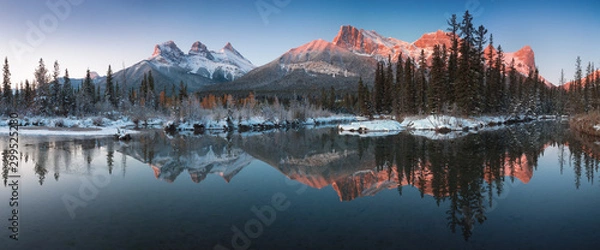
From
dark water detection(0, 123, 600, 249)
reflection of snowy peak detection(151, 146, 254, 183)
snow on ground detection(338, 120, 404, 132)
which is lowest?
dark water detection(0, 123, 600, 249)

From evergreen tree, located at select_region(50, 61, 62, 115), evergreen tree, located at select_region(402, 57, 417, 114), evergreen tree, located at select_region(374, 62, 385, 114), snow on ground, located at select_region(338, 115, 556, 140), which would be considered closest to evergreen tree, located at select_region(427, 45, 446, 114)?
snow on ground, located at select_region(338, 115, 556, 140)

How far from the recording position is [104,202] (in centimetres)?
1088

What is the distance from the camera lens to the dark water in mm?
7691

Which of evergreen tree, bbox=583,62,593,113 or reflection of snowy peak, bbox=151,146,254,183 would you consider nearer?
reflection of snowy peak, bbox=151,146,254,183

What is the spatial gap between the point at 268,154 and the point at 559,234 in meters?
17.7

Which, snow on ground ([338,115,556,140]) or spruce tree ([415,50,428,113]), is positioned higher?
spruce tree ([415,50,428,113])

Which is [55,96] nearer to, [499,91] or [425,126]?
[425,126]

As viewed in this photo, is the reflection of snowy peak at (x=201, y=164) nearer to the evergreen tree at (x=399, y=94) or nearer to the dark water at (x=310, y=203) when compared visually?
the dark water at (x=310, y=203)

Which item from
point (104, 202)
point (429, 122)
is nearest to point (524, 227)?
point (104, 202)

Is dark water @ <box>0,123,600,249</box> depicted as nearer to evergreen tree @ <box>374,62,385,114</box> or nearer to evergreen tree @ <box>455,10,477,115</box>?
evergreen tree @ <box>455,10,477,115</box>

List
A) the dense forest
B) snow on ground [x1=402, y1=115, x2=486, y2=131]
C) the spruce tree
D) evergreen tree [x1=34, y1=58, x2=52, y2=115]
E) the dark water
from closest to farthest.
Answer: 1. the dark water
2. snow on ground [x1=402, y1=115, x2=486, y2=131]
3. the dense forest
4. evergreen tree [x1=34, y1=58, x2=52, y2=115]
5. the spruce tree

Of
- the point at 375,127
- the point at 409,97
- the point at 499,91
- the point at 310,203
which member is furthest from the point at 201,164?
the point at 499,91

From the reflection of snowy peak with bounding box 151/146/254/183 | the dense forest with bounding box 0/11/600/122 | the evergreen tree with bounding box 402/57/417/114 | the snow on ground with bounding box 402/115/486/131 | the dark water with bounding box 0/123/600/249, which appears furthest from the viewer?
the evergreen tree with bounding box 402/57/417/114

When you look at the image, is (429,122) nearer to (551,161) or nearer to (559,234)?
(551,161)
